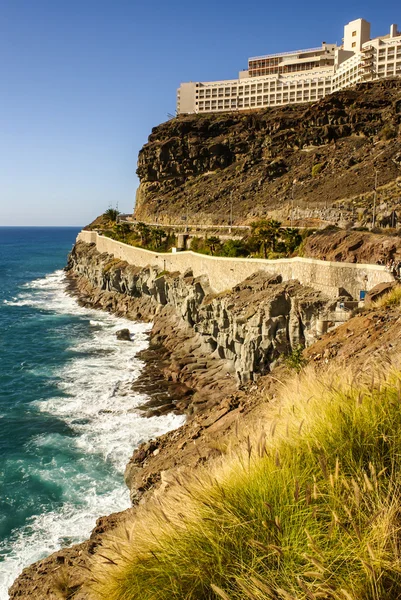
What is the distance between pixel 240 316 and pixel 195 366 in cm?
503

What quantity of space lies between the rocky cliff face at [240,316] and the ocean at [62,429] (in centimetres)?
375

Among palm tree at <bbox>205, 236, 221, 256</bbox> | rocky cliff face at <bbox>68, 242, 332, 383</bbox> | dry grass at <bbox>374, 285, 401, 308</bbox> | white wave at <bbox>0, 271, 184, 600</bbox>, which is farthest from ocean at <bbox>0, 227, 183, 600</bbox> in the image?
dry grass at <bbox>374, 285, 401, 308</bbox>

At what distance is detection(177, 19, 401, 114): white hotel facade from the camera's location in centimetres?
8375

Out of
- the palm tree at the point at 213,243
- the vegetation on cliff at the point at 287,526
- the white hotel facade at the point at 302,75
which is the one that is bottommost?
the vegetation on cliff at the point at 287,526

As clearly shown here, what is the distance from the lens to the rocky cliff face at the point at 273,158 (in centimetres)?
5800

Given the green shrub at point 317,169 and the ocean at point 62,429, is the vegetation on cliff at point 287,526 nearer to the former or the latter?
the ocean at point 62,429

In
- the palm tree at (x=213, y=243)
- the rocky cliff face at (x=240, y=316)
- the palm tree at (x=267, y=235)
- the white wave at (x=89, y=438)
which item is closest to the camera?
the white wave at (x=89, y=438)

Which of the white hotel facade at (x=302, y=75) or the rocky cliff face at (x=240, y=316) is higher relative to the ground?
the white hotel facade at (x=302, y=75)

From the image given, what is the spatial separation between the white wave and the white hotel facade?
73191mm

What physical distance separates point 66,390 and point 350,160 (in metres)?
50.3

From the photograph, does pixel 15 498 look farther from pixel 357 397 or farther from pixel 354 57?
pixel 354 57

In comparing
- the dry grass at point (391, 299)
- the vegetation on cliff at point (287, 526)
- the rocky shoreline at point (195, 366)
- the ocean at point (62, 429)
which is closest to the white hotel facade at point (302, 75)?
the rocky shoreline at point (195, 366)

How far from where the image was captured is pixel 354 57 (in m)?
86.8

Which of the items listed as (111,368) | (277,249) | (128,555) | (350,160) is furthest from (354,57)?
(128,555)
